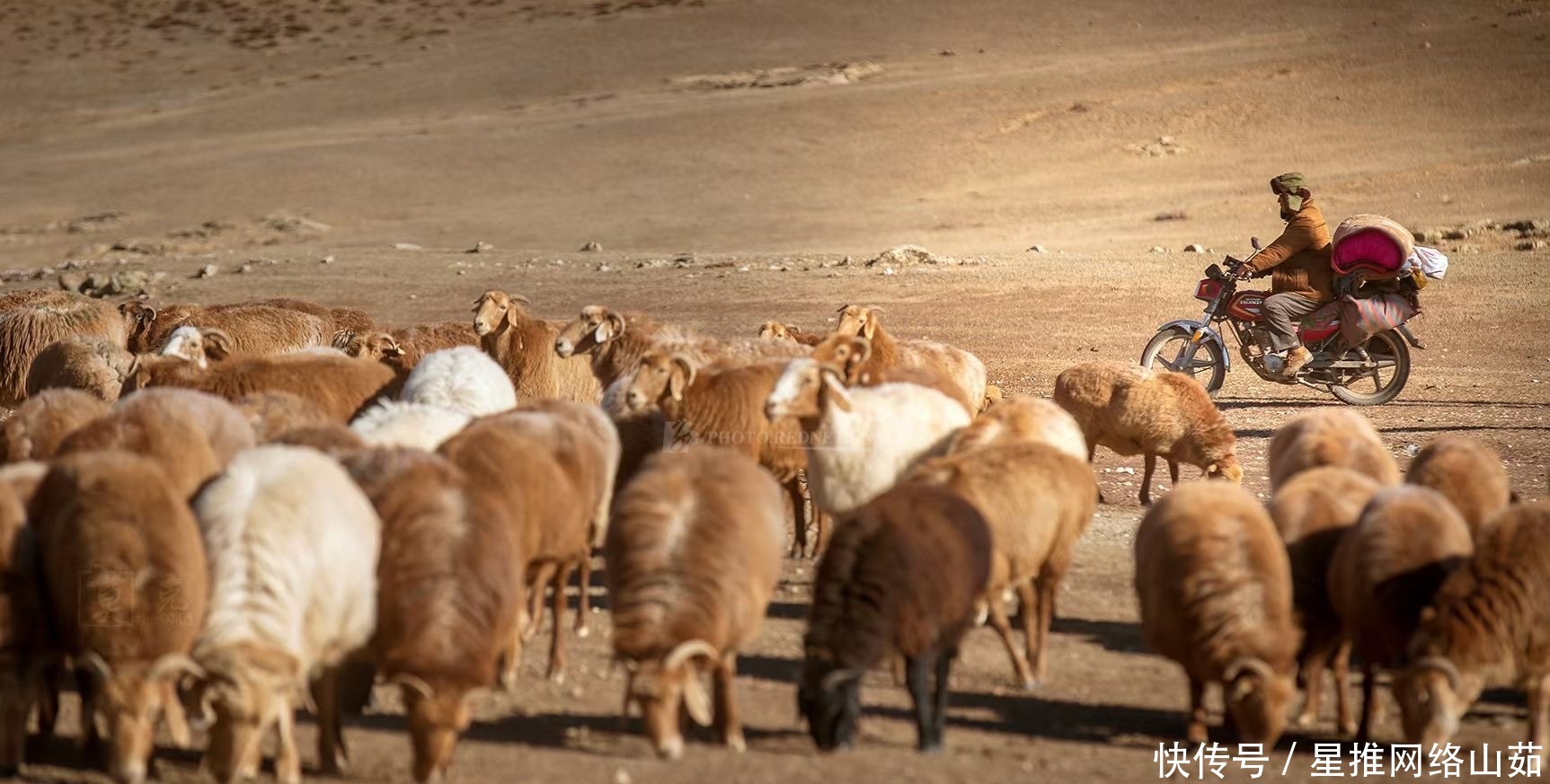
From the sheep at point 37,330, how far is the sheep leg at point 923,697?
10.1m

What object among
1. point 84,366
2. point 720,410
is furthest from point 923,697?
point 84,366

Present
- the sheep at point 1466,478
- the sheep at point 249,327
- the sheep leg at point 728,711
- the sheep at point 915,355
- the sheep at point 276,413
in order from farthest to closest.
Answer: the sheep at point 249,327 → the sheep at point 915,355 → the sheep at point 276,413 → the sheep at point 1466,478 → the sheep leg at point 728,711

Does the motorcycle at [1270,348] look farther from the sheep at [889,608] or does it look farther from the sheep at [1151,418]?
the sheep at [889,608]

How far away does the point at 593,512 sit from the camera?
9.40 meters

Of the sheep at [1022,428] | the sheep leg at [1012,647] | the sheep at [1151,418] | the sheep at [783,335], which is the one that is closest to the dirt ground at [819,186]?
the sheep leg at [1012,647]

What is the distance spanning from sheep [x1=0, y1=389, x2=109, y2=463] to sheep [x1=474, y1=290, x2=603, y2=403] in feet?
15.4

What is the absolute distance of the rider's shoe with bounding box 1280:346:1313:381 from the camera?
52.3 feet

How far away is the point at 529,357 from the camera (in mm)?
14219

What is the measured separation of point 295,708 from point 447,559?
1701 millimetres

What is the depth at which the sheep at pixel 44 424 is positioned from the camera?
9.20 m

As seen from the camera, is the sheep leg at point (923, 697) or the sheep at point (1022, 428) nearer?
the sheep leg at point (923, 697)

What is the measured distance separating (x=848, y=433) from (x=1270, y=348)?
7606 mm

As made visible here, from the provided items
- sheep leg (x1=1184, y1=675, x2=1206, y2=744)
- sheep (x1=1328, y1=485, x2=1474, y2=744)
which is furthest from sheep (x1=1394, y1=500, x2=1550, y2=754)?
sheep leg (x1=1184, y1=675, x2=1206, y2=744)

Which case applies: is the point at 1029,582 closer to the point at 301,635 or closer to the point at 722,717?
the point at 722,717
